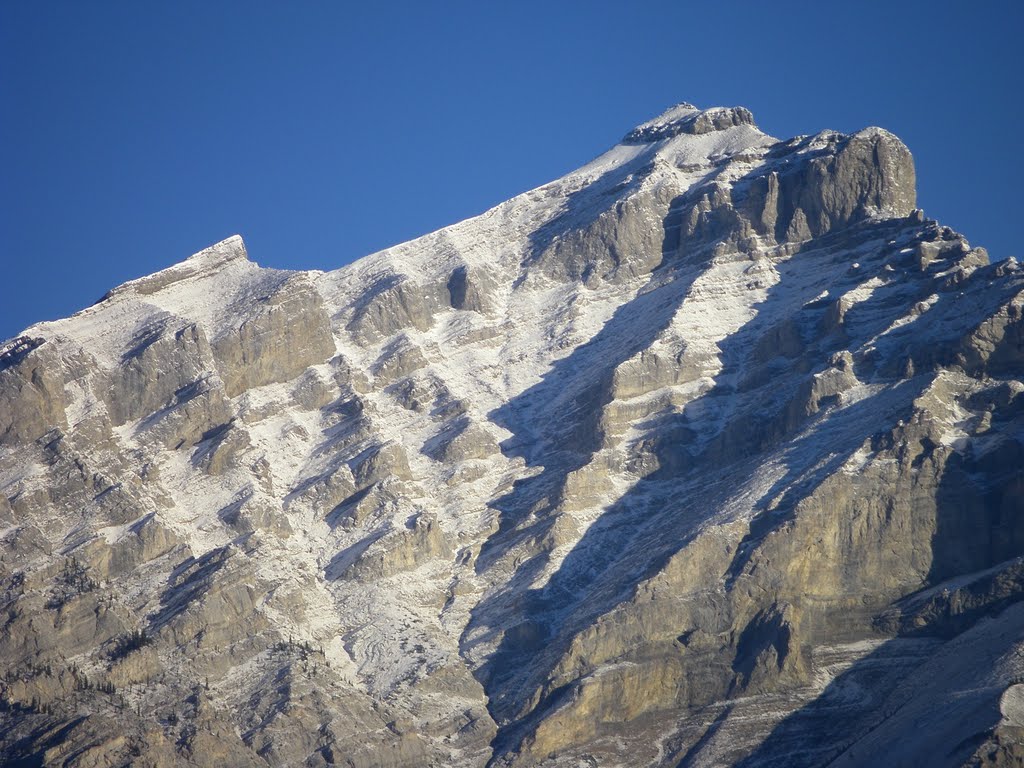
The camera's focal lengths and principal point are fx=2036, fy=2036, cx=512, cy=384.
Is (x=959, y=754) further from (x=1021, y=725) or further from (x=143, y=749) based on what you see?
(x=143, y=749)

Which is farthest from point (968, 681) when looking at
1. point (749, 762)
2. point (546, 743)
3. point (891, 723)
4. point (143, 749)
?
point (143, 749)

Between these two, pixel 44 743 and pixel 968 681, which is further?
pixel 44 743

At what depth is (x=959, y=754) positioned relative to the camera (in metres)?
172

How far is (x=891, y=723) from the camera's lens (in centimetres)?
18588

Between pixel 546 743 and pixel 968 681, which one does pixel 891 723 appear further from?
pixel 546 743

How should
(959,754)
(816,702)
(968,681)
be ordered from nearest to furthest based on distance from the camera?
(959,754) → (968,681) → (816,702)

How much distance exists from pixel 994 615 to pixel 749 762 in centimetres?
2859

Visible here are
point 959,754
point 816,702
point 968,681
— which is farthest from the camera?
point 816,702

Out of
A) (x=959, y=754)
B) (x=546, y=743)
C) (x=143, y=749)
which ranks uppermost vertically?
(x=143, y=749)

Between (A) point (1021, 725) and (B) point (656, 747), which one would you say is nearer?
(A) point (1021, 725)

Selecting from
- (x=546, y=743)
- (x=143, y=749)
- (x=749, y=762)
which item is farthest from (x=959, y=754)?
(x=143, y=749)

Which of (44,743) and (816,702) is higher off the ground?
(44,743)

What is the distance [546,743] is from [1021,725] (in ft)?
159

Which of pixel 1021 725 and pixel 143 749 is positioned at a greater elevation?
pixel 143 749
